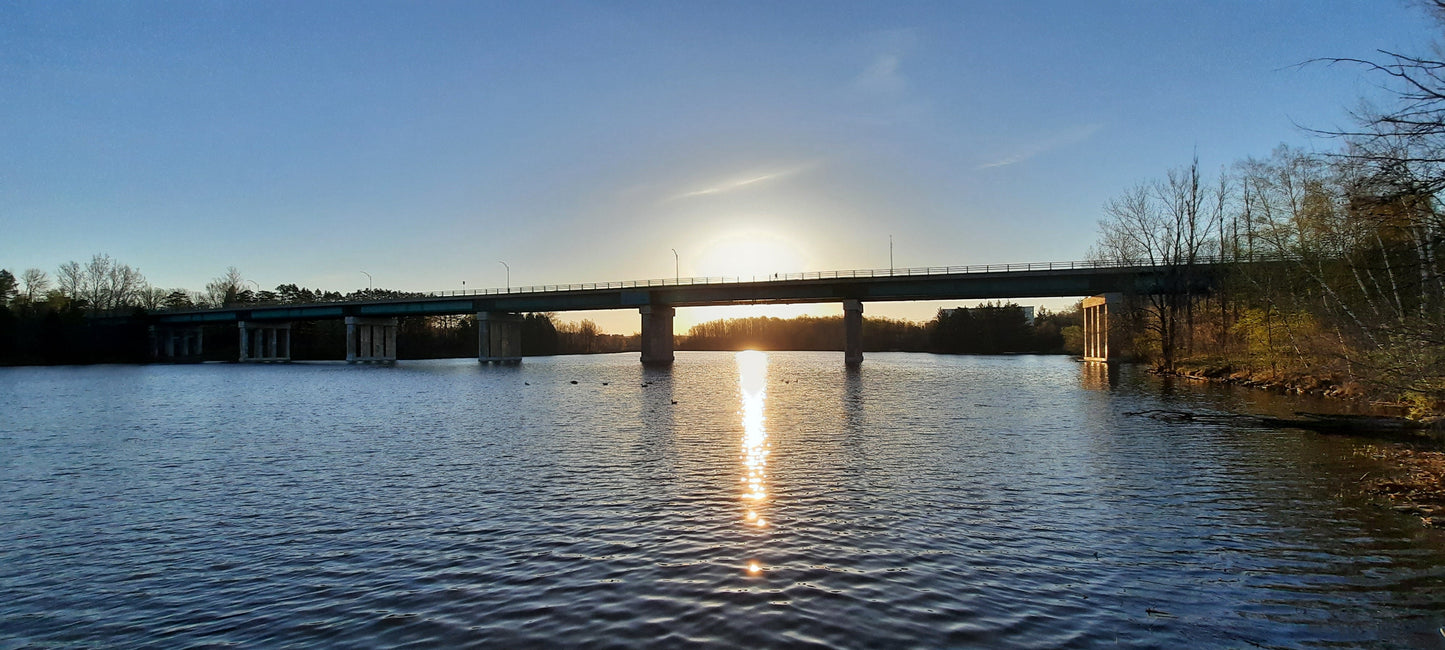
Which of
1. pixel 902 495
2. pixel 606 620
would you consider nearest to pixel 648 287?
pixel 902 495

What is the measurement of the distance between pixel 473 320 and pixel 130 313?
70973mm

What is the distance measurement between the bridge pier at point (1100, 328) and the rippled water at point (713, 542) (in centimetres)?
6341

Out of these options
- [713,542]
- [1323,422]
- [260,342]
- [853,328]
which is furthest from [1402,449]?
[260,342]

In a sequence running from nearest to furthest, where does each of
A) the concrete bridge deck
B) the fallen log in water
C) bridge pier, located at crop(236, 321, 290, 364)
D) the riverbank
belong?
the riverbank < the fallen log in water < the concrete bridge deck < bridge pier, located at crop(236, 321, 290, 364)

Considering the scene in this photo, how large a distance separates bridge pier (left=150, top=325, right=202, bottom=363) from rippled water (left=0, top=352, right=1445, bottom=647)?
152m

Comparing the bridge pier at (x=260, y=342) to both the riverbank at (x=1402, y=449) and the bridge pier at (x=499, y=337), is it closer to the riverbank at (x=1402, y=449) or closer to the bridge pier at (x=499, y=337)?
the bridge pier at (x=499, y=337)

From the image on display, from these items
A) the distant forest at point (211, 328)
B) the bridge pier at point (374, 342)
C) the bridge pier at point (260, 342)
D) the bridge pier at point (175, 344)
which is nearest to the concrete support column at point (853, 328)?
the distant forest at point (211, 328)

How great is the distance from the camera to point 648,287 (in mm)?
114938

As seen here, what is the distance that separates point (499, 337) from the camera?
136m

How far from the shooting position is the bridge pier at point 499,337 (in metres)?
132

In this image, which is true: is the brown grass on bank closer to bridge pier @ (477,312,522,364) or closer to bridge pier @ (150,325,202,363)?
bridge pier @ (477,312,522,364)

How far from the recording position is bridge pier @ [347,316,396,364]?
14325cm

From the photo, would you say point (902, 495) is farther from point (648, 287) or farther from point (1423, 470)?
Answer: point (648, 287)

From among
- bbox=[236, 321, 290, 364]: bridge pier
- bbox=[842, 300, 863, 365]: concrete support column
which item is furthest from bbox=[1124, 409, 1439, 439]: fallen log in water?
bbox=[236, 321, 290, 364]: bridge pier
